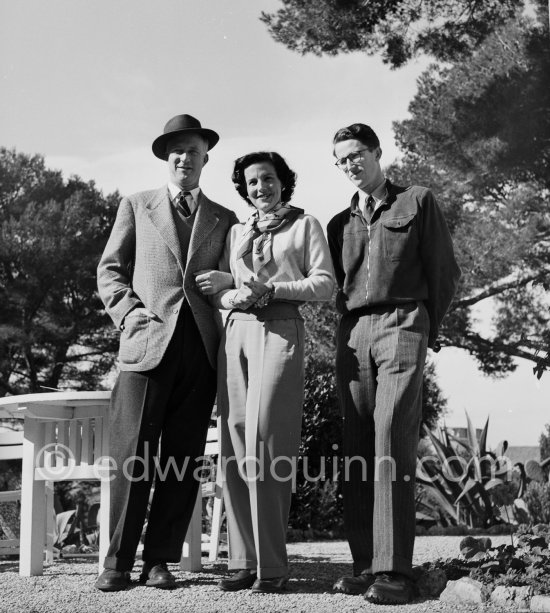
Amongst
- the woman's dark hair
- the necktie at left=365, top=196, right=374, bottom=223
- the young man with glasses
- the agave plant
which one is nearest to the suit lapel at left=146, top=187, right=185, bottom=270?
the woman's dark hair

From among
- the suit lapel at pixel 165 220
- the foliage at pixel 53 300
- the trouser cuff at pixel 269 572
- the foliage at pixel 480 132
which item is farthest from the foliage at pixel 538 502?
the foliage at pixel 53 300

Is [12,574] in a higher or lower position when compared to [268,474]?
lower

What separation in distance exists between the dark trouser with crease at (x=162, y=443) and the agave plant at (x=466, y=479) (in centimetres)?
484

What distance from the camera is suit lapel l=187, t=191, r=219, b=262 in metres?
3.70

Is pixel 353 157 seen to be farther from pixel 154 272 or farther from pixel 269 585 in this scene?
pixel 269 585

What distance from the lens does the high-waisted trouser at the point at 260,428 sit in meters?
3.36

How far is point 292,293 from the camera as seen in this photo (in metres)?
3.45

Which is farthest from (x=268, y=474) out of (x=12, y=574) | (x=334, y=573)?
(x=12, y=574)

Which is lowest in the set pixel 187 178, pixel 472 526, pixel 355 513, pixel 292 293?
pixel 472 526

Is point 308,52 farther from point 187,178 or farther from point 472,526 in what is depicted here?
point 187,178

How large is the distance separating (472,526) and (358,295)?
5.41 meters

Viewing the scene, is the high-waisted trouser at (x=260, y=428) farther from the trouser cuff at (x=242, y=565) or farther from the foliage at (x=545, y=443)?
the foliage at (x=545, y=443)

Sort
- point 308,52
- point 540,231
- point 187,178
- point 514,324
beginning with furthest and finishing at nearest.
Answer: point 514,324 → point 540,231 → point 308,52 → point 187,178

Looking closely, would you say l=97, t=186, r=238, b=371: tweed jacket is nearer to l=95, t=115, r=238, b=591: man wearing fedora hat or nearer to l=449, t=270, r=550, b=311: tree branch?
l=95, t=115, r=238, b=591: man wearing fedora hat
